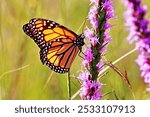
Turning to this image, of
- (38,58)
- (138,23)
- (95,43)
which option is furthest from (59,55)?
(138,23)

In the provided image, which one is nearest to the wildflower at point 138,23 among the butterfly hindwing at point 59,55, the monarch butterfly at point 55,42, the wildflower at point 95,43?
the wildflower at point 95,43

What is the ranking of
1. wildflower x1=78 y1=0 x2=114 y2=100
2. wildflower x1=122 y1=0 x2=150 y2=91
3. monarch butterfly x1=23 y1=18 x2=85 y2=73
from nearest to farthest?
wildflower x1=122 y1=0 x2=150 y2=91 → wildflower x1=78 y1=0 x2=114 y2=100 → monarch butterfly x1=23 y1=18 x2=85 y2=73

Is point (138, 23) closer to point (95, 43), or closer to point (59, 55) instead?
point (95, 43)

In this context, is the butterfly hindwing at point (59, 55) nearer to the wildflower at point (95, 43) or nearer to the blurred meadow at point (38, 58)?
the blurred meadow at point (38, 58)

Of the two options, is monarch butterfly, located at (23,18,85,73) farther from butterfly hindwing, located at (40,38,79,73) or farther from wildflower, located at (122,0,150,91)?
wildflower, located at (122,0,150,91)

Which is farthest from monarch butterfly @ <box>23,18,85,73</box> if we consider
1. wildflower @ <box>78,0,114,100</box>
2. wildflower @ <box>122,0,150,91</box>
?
wildflower @ <box>122,0,150,91</box>

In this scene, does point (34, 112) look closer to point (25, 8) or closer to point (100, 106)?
point (100, 106)

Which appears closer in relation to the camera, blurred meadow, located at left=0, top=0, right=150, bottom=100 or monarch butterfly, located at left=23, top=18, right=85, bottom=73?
monarch butterfly, located at left=23, top=18, right=85, bottom=73
